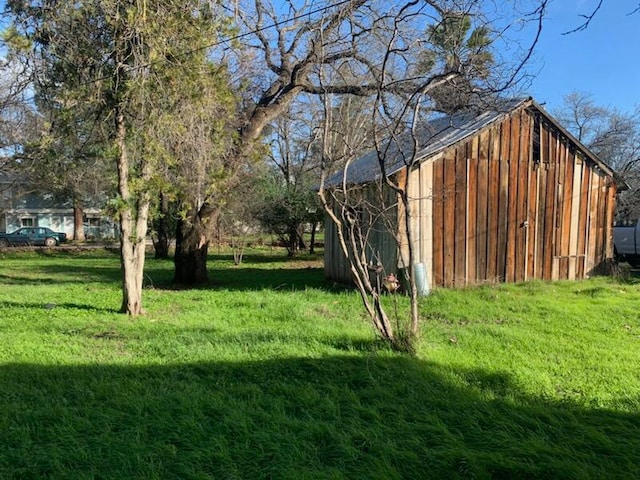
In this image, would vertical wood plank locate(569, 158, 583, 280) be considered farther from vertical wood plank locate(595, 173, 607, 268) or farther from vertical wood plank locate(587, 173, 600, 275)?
vertical wood plank locate(595, 173, 607, 268)

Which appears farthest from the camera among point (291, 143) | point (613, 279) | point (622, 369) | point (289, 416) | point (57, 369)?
point (291, 143)

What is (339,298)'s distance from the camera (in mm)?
10219

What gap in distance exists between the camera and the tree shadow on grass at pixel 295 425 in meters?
3.11

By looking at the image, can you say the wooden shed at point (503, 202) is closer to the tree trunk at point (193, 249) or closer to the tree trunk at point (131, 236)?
the tree trunk at point (193, 249)

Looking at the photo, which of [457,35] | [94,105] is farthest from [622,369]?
[94,105]

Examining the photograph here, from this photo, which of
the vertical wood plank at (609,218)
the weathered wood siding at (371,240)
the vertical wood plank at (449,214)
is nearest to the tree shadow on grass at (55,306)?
the weathered wood siding at (371,240)

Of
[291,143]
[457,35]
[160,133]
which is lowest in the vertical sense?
[160,133]

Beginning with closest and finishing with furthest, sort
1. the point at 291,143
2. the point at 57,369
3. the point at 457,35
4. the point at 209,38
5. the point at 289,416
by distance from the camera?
1. the point at 289,416
2. the point at 57,369
3. the point at 457,35
4. the point at 209,38
5. the point at 291,143

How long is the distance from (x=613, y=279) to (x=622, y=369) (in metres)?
8.68

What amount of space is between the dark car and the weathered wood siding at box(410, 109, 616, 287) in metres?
30.0

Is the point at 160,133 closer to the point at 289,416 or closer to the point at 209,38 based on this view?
the point at 209,38

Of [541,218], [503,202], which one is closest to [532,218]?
[541,218]

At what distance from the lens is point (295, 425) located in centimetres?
370

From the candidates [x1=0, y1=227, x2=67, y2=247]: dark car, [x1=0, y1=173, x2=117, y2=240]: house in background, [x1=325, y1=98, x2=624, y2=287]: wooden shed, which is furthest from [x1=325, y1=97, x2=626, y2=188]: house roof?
[x1=0, y1=173, x2=117, y2=240]: house in background
